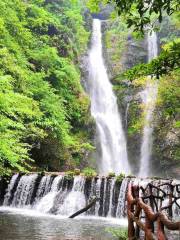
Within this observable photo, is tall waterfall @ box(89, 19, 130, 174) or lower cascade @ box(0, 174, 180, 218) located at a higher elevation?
tall waterfall @ box(89, 19, 130, 174)

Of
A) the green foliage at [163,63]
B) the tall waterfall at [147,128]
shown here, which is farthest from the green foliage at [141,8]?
the tall waterfall at [147,128]

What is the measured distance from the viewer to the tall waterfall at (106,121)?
31.2 meters

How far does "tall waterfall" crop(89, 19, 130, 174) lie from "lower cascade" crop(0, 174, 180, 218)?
444 inches

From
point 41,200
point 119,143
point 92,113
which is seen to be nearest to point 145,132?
point 119,143

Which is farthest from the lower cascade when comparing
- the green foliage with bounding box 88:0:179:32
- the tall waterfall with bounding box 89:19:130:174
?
the green foliage with bounding box 88:0:179:32

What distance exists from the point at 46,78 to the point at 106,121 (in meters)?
6.81

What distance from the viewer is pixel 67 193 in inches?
730

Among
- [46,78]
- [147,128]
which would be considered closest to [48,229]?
[46,78]

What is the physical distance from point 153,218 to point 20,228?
24.0 ft

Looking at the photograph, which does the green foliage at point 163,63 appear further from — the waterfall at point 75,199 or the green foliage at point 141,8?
the waterfall at point 75,199

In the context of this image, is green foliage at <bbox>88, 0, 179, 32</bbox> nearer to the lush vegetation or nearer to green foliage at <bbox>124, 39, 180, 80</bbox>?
green foliage at <bbox>124, 39, 180, 80</bbox>

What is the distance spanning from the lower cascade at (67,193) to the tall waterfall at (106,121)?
11.3 metres

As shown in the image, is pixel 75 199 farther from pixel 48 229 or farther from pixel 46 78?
pixel 46 78

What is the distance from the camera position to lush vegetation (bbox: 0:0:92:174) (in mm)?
22297
